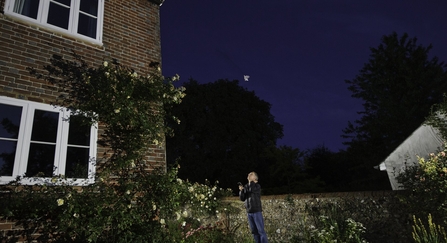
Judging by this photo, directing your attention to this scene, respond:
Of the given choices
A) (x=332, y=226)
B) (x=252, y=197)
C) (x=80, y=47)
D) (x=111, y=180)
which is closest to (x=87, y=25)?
(x=80, y=47)

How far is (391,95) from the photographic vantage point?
17297mm

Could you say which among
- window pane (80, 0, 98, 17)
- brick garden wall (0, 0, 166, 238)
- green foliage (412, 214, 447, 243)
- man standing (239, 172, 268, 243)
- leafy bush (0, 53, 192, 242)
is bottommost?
green foliage (412, 214, 447, 243)

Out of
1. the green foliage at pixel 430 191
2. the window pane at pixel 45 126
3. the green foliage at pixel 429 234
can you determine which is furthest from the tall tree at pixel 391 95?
the window pane at pixel 45 126

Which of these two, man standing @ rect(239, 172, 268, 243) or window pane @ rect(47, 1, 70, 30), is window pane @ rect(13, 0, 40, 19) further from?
man standing @ rect(239, 172, 268, 243)

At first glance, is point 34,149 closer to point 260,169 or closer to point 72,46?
point 72,46

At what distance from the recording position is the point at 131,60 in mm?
6438

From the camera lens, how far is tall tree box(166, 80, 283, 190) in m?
20.0

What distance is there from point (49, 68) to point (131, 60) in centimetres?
178

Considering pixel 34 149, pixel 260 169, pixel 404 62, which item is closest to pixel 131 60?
pixel 34 149

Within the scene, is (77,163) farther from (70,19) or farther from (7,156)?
(70,19)

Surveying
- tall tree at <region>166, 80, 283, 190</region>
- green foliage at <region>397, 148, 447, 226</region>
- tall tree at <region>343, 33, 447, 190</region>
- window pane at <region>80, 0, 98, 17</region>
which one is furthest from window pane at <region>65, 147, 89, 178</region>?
tall tree at <region>343, 33, 447, 190</region>

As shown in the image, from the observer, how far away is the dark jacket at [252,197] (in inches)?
250

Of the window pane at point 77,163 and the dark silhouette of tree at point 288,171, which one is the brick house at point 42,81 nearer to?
the window pane at point 77,163

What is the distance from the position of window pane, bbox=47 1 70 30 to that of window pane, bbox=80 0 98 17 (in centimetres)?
35
